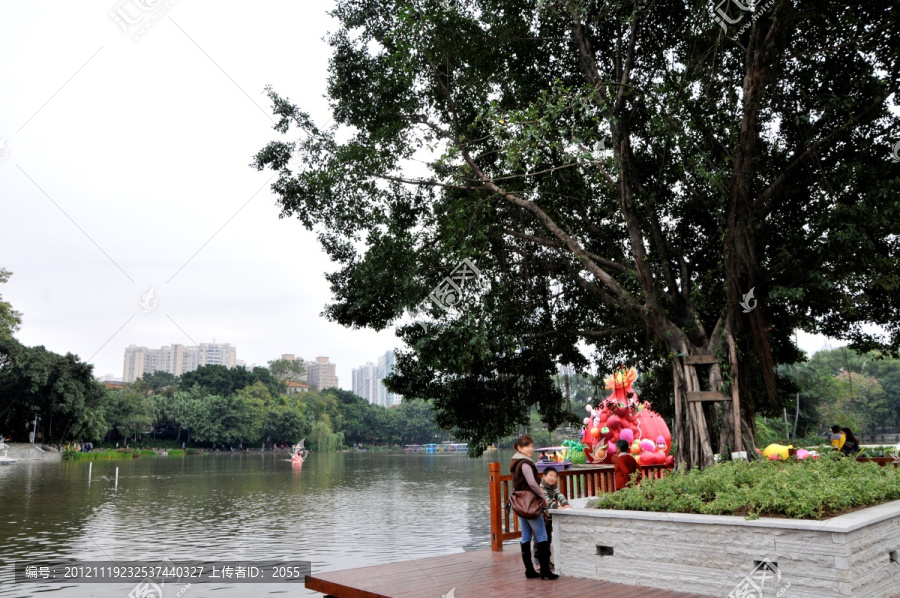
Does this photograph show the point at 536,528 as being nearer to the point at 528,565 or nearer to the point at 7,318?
the point at 528,565

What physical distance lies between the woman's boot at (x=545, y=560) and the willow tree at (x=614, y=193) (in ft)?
17.8

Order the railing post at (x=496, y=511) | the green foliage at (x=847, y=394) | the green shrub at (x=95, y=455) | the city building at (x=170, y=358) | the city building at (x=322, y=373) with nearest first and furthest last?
the railing post at (x=496, y=511), the green foliage at (x=847, y=394), the green shrub at (x=95, y=455), the city building at (x=170, y=358), the city building at (x=322, y=373)

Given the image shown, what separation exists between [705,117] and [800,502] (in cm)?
851

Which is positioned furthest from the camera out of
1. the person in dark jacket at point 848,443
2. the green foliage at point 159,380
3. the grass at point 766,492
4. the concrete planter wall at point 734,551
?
the green foliage at point 159,380

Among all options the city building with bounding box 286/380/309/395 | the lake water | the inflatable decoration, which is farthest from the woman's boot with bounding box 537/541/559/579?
the city building with bounding box 286/380/309/395

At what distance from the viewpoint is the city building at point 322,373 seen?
179m

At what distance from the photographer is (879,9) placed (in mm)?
10711

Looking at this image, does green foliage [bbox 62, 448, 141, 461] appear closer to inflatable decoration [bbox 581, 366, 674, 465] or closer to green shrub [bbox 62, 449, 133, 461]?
green shrub [bbox 62, 449, 133, 461]

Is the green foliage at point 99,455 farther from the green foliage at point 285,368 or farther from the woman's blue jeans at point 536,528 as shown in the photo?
the woman's blue jeans at point 536,528

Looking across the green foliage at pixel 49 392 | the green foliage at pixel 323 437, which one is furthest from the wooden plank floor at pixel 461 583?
the green foliage at pixel 323 437

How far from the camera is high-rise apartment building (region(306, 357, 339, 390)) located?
587 feet

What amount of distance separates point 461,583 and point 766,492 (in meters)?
3.11

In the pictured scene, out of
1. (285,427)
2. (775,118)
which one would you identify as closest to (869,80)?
(775,118)

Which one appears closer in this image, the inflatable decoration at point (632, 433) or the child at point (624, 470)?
the child at point (624, 470)
